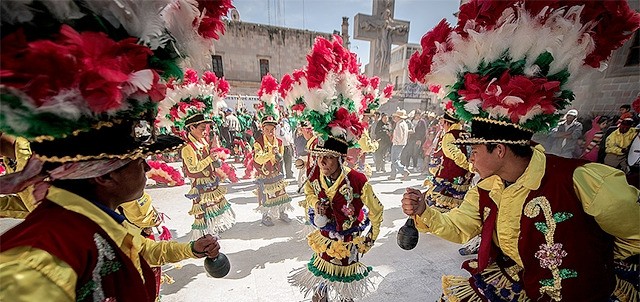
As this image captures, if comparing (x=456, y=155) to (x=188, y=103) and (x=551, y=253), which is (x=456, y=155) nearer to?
(x=551, y=253)

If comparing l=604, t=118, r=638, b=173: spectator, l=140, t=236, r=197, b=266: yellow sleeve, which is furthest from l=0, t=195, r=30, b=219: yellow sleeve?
l=604, t=118, r=638, b=173: spectator

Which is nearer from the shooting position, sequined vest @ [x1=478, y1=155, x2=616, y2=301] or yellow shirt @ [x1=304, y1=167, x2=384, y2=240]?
sequined vest @ [x1=478, y1=155, x2=616, y2=301]

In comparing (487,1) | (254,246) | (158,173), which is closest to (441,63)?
(487,1)

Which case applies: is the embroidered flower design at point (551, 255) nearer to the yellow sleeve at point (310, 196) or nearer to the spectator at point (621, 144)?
the yellow sleeve at point (310, 196)

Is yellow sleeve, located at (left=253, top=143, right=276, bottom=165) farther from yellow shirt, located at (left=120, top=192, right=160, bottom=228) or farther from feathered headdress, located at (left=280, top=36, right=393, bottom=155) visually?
yellow shirt, located at (left=120, top=192, right=160, bottom=228)

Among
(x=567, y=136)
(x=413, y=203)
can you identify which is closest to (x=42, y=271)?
(x=413, y=203)

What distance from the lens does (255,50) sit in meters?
24.0

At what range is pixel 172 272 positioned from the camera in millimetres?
3693

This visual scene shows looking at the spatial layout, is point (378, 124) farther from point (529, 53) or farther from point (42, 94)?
point (42, 94)

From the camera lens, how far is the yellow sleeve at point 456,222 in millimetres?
1888

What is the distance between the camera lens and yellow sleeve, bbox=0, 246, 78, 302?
82 centimetres

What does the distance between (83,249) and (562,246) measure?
234 cm

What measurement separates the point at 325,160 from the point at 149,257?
1622 millimetres

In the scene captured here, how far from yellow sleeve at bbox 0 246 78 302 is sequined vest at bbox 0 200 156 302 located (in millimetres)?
27
